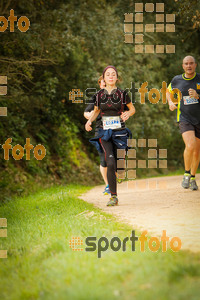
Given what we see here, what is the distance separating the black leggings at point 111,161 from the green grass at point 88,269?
1.40 m

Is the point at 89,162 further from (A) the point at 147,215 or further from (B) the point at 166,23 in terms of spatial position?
(A) the point at 147,215

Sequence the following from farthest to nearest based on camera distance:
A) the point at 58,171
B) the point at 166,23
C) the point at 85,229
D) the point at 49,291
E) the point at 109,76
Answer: the point at 166,23 < the point at 58,171 < the point at 109,76 < the point at 85,229 < the point at 49,291

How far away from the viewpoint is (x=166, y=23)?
2044 centimetres

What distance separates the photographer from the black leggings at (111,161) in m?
7.83

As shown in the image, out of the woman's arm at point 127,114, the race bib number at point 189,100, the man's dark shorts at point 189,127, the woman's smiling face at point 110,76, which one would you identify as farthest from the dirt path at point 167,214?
the woman's smiling face at point 110,76

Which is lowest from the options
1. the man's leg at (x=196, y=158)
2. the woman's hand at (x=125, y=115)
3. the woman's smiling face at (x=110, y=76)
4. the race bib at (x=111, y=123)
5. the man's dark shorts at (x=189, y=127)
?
the man's leg at (x=196, y=158)

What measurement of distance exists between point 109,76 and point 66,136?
9.74 metres

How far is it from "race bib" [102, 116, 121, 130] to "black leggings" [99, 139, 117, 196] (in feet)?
0.88

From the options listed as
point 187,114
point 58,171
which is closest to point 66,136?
point 58,171

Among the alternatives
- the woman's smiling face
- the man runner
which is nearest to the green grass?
the woman's smiling face

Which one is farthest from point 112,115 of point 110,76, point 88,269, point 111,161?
point 88,269

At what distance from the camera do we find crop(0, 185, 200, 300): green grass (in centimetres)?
329

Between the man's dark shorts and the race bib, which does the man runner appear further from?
the race bib

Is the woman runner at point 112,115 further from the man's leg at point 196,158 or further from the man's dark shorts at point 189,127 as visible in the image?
the man's leg at point 196,158
